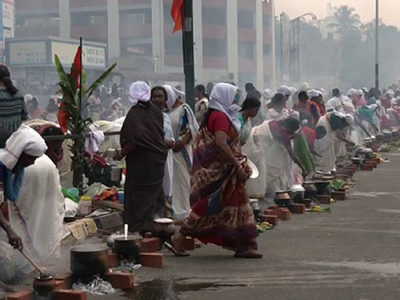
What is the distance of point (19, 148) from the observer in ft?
19.1

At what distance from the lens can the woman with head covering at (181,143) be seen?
9344 mm

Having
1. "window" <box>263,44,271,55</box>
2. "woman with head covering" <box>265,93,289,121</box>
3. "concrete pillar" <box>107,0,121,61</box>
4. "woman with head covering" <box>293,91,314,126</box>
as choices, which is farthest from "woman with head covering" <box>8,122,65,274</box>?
"window" <box>263,44,271,55</box>

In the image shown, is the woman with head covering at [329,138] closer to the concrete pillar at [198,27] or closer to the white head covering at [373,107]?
the white head covering at [373,107]

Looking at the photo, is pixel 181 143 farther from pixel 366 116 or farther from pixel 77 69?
pixel 366 116

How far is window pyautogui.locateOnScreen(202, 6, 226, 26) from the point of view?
64125 millimetres

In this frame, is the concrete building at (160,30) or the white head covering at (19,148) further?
A: the concrete building at (160,30)

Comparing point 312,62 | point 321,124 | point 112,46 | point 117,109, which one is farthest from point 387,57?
point 321,124

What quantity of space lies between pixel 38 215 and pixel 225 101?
2229 mm

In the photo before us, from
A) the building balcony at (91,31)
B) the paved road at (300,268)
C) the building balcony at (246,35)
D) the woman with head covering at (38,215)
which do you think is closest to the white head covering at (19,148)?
the woman with head covering at (38,215)

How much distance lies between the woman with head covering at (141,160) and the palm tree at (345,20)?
76.5m

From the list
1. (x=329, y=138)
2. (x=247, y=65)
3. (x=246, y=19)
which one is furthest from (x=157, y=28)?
(x=329, y=138)

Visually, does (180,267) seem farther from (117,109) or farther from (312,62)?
(312,62)

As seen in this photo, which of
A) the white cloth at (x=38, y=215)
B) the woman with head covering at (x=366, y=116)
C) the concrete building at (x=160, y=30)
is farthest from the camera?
the concrete building at (x=160, y=30)

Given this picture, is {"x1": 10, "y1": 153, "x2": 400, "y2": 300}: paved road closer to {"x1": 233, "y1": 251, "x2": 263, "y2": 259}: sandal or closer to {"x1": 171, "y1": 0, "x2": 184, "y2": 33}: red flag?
{"x1": 233, "y1": 251, "x2": 263, "y2": 259}: sandal
